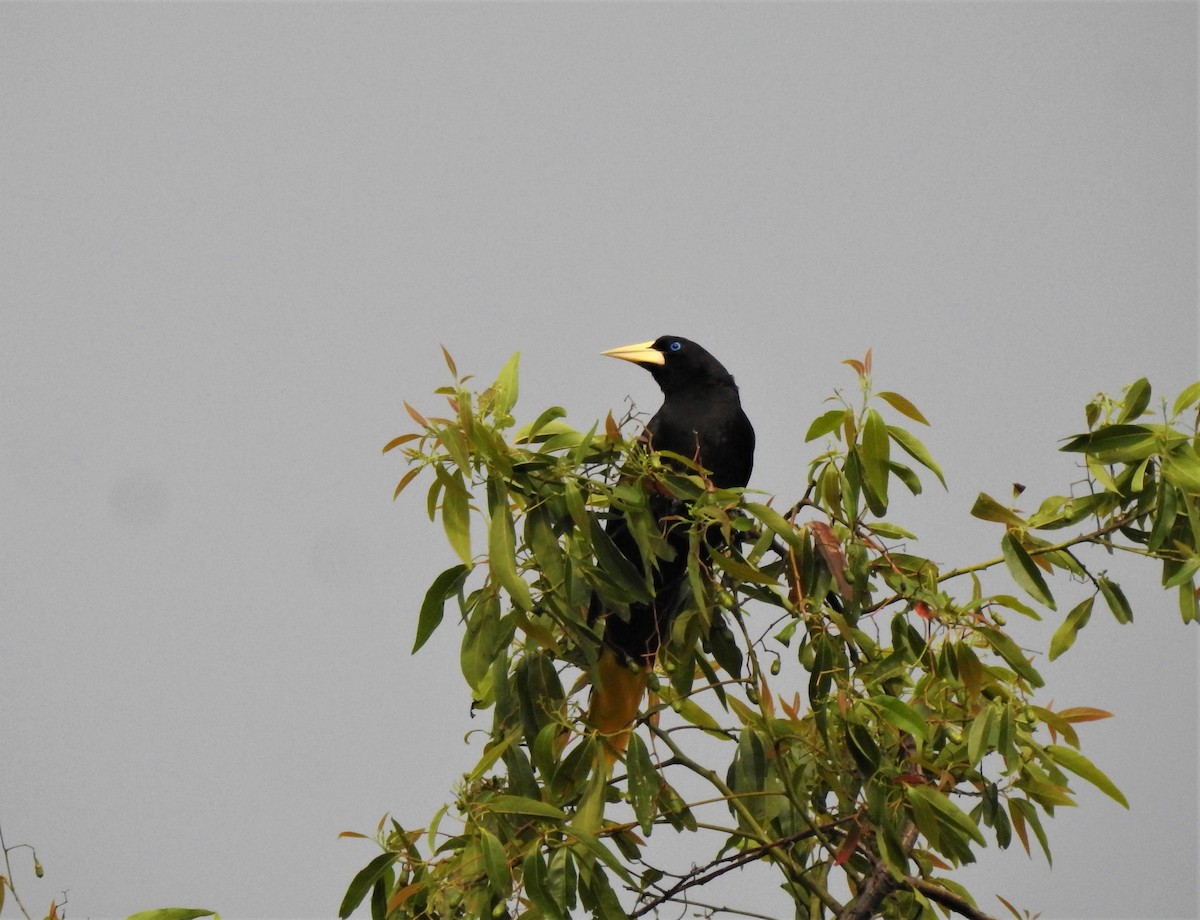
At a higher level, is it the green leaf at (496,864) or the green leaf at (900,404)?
the green leaf at (900,404)

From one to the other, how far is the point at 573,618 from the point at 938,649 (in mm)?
451

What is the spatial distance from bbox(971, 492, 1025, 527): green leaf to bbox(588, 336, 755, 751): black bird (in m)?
0.43

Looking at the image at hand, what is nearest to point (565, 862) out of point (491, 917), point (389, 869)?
point (491, 917)

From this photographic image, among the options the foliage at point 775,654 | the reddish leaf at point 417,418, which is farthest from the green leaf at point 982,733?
the reddish leaf at point 417,418

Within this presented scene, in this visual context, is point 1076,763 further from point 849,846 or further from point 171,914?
point 171,914

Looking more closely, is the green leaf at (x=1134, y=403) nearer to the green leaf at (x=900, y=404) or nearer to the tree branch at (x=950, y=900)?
the green leaf at (x=900, y=404)

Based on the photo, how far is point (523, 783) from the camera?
1643mm

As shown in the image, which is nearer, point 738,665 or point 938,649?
point 938,649

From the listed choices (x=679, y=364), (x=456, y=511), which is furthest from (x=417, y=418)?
(x=679, y=364)

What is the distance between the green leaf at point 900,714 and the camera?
1502 mm

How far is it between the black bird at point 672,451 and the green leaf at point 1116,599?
0.55 meters

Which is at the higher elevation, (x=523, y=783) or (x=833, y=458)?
(x=833, y=458)

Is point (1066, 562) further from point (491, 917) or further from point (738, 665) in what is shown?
point (491, 917)

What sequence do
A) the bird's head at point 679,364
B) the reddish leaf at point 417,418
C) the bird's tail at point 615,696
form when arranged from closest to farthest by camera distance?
the reddish leaf at point 417,418, the bird's tail at point 615,696, the bird's head at point 679,364
